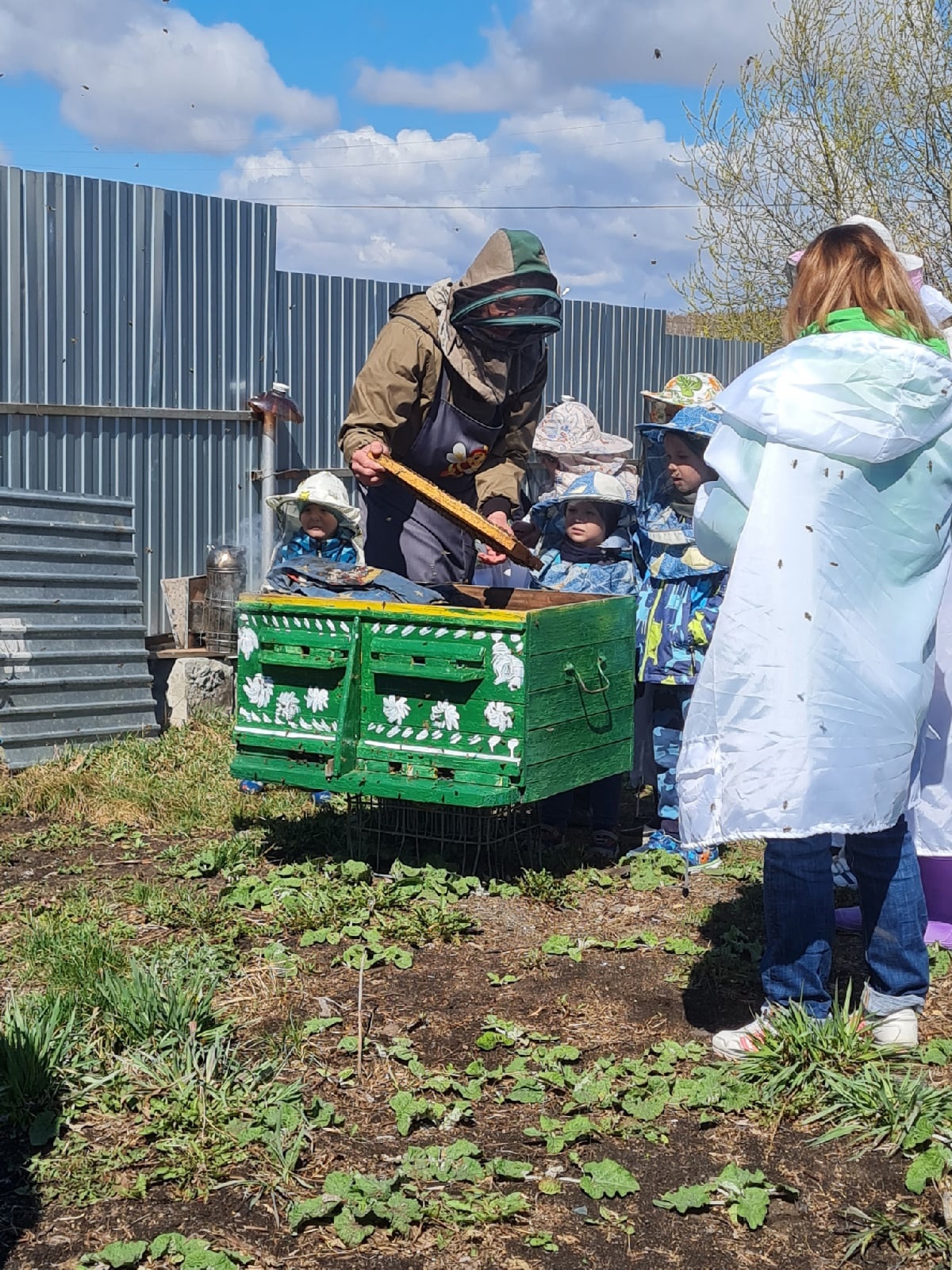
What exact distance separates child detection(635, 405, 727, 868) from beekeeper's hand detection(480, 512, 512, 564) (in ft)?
1.80

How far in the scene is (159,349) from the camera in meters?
8.18

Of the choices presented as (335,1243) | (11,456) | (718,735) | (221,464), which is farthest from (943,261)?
(335,1243)

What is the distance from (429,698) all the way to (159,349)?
4.30 meters

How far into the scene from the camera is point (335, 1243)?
111 inches

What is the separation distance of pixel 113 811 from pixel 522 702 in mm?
2278

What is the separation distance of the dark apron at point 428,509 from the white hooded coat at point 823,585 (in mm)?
2186

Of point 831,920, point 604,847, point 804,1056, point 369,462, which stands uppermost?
point 369,462

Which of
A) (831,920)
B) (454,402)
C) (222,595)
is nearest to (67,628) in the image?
(222,595)

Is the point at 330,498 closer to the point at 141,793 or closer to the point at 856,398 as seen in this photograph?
the point at 141,793

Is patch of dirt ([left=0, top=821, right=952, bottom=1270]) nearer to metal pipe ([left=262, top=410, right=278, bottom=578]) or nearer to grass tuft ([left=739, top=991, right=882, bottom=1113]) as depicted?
grass tuft ([left=739, top=991, right=882, bottom=1113])

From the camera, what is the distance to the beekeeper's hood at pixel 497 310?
5.03m

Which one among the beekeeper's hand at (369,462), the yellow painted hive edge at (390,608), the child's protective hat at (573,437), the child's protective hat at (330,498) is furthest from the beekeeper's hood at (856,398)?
the child's protective hat at (573,437)

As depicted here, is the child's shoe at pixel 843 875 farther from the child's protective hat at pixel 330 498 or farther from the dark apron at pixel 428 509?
the child's protective hat at pixel 330 498

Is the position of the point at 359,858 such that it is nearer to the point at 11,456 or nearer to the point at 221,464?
the point at 11,456
